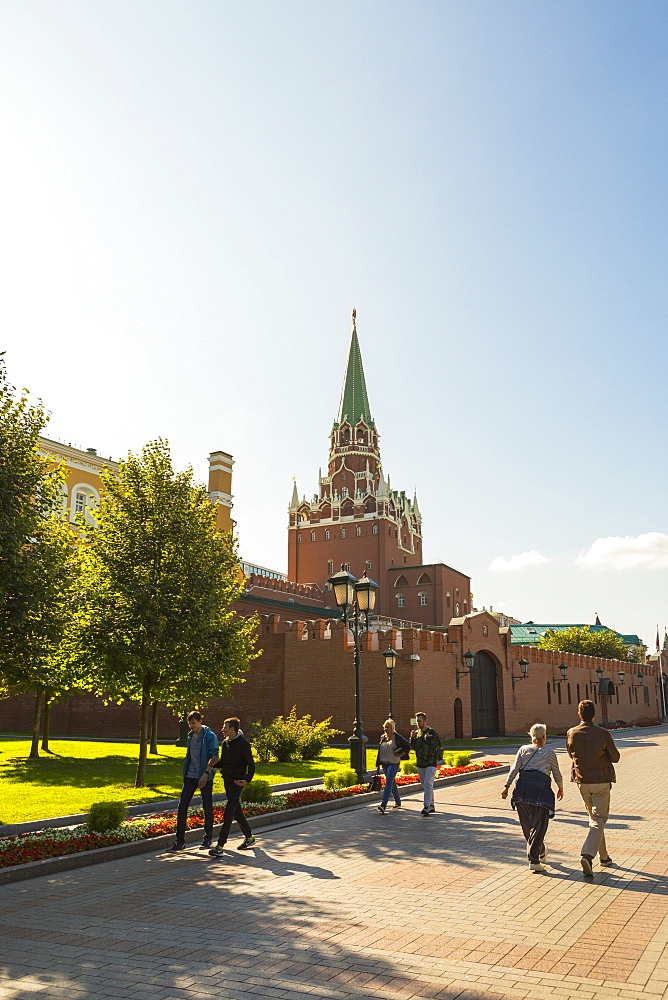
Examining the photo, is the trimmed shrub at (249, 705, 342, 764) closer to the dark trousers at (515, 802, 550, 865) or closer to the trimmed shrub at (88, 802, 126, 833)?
the trimmed shrub at (88, 802, 126, 833)

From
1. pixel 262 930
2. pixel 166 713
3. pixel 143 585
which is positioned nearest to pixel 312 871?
pixel 262 930

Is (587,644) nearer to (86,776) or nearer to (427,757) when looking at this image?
(86,776)

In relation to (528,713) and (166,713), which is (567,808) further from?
(528,713)

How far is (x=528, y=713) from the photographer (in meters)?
43.4

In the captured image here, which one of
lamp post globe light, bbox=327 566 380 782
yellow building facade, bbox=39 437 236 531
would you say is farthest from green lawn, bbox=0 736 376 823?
yellow building facade, bbox=39 437 236 531

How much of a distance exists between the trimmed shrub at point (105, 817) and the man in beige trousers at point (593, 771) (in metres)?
6.52

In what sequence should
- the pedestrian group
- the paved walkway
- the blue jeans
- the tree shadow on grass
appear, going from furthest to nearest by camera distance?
the tree shadow on grass, the blue jeans, the pedestrian group, the paved walkway

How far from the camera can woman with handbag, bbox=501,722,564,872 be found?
9.11 metres

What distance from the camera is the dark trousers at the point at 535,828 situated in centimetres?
908

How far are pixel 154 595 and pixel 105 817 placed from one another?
7801 mm

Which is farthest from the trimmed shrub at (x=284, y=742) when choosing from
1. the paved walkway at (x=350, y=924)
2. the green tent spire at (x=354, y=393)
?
the green tent spire at (x=354, y=393)

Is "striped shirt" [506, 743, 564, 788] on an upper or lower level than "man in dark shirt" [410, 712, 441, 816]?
upper

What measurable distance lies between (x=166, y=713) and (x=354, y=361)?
60.7 meters

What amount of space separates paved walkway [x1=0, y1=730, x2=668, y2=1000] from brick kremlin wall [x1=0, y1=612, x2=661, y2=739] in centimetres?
2039
